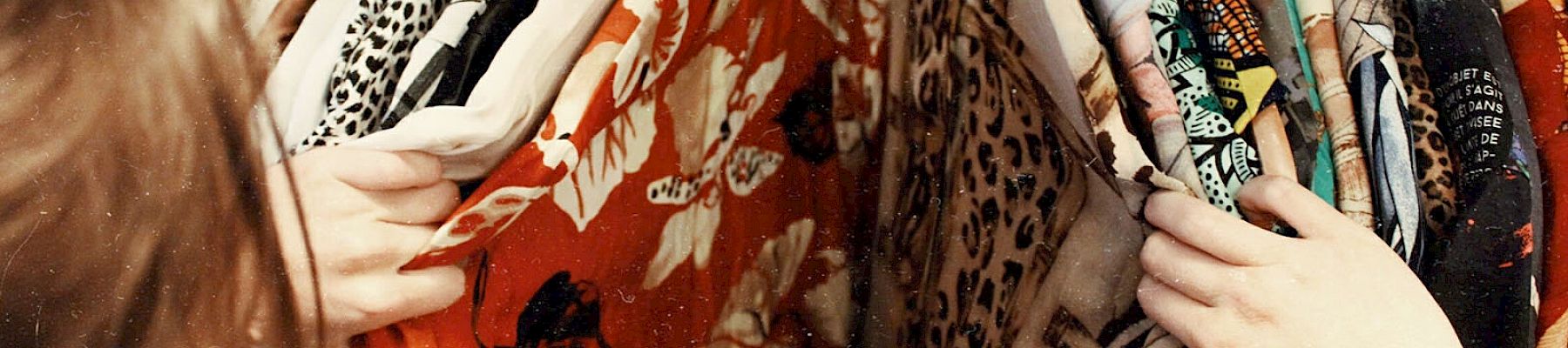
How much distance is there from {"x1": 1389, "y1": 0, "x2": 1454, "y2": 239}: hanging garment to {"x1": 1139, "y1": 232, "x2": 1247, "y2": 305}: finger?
0.32 ft

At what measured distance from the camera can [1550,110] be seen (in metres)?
0.39

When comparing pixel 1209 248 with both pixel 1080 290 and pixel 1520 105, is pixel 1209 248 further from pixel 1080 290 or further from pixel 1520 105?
pixel 1520 105

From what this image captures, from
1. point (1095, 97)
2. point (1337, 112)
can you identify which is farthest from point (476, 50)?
point (1337, 112)

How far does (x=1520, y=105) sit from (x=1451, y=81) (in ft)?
0.09

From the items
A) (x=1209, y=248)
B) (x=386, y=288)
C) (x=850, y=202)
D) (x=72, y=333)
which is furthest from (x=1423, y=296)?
(x=72, y=333)

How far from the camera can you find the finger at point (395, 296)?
1.12 ft

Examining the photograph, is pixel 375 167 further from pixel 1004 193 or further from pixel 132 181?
pixel 1004 193

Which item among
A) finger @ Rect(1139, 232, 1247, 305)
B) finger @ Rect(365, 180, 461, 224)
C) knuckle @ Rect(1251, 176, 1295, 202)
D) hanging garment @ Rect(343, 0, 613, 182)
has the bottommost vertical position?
finger @ Rect(1139, 232, 1247, 305)

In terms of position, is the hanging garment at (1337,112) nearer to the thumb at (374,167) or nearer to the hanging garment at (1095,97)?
the hanging garment at (1095,97)

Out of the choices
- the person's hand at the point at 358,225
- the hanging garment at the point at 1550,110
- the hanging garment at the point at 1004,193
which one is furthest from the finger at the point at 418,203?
the hanging garment at the point at 1550,110

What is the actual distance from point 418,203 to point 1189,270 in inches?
11.7

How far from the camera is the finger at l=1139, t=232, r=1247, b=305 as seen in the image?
349 millimetres

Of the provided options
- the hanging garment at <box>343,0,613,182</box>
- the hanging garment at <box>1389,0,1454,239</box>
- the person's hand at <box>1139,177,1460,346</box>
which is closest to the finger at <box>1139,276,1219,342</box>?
the person's hand at <box>1139,177,1460,346</box>

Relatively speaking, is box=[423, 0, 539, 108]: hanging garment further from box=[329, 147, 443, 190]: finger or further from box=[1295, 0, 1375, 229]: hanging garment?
box=[1295, 0, 1375, 229]: hanging garment
